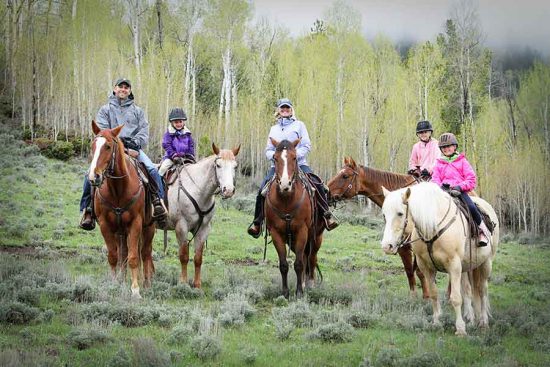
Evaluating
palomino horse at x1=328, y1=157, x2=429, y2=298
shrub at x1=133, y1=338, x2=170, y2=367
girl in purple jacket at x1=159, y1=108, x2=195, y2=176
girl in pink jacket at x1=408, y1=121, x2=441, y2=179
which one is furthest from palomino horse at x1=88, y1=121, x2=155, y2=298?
girl in pink jacket at x1=408, y1=121, x2=441, y2=179

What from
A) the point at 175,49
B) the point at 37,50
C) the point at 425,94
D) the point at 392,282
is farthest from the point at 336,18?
the point at 392,282

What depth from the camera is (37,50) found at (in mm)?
31531

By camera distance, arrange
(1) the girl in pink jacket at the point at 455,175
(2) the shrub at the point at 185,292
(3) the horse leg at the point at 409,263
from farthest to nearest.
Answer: (3) the horse leg at the point at 409,263
(2) the shrub at the point at 185,292
(1) the girl in pink jacket at the point at 455,175

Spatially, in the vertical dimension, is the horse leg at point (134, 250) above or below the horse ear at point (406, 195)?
below

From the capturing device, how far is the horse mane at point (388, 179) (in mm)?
9125

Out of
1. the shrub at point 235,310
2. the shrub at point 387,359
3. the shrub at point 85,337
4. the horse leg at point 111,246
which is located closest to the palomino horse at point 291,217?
the shrub at point 235,310

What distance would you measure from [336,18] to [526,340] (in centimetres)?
2843

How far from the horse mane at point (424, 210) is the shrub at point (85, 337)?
3707 mm

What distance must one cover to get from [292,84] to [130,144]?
85.1 ft

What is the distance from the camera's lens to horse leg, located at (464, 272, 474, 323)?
6.57m

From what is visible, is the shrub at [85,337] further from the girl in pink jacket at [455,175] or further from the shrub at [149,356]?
the girl in pink jacket at [455,175]

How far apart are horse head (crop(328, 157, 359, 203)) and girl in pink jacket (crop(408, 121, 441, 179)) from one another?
102cm

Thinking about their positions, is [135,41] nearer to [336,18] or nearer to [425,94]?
[336,18]

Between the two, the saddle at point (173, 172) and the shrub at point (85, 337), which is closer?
the shrub at point (85, 337)
